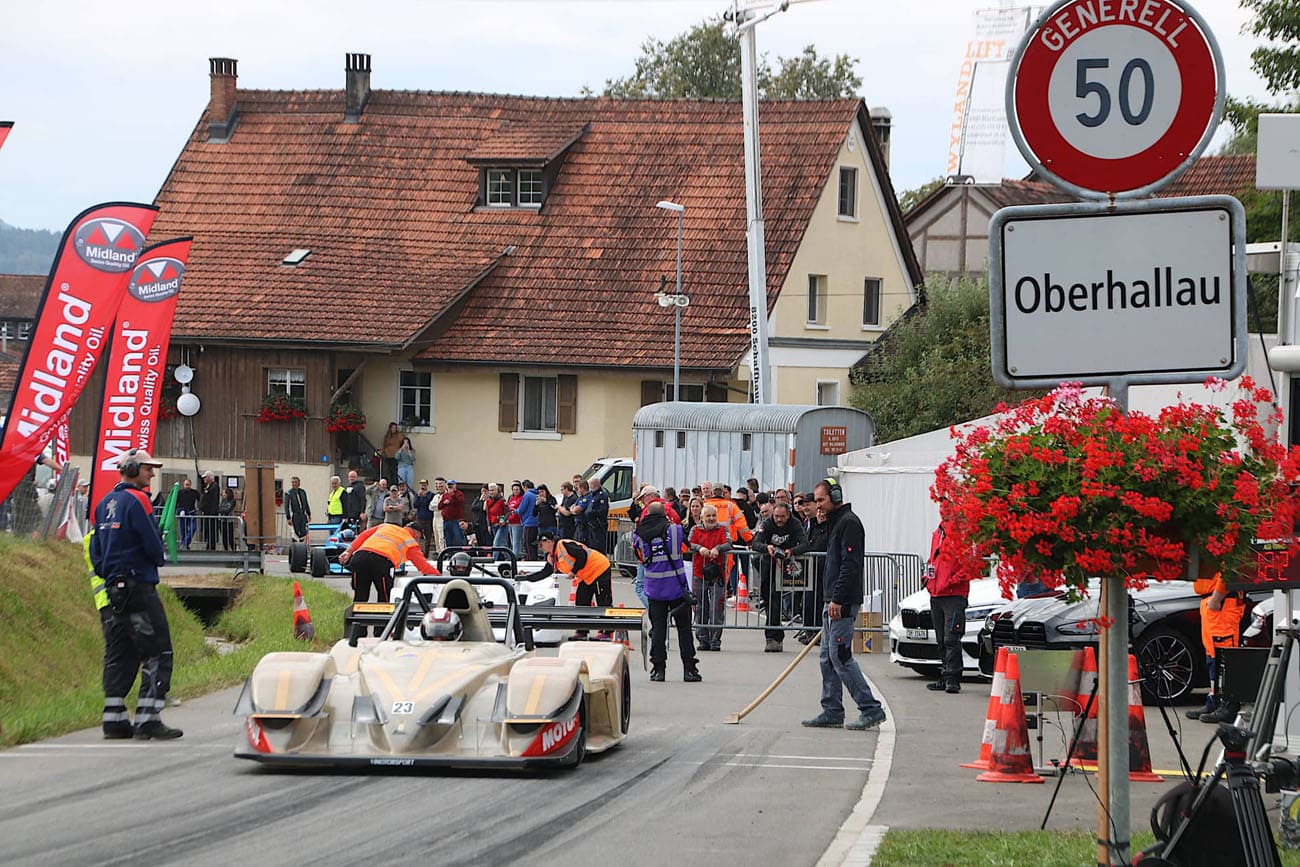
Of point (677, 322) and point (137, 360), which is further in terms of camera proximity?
point (677, 322)

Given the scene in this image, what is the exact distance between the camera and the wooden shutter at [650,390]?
4741 cm

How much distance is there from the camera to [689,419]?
119ft

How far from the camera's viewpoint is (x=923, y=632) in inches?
782

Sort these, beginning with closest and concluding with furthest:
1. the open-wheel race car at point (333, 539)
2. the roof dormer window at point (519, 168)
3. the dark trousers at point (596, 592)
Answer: the dark trousers at point (596, 592)
the open-wheel race car at point (333, 539)
the roof dormer window at point (519, 168)

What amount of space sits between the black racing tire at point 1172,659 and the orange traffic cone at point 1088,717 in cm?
481

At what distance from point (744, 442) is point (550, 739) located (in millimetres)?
23747

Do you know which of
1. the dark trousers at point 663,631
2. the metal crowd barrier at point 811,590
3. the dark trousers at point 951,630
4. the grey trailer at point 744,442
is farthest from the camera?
the grey trailer at point 744,442

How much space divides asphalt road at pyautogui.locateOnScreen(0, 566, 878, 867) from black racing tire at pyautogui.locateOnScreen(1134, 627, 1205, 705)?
3.83m

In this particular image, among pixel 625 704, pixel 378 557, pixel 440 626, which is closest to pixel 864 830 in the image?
pixel 440 626

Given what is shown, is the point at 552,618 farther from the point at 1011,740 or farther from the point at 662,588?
the point at 1011,740

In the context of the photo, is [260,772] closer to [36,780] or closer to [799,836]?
[36,780]

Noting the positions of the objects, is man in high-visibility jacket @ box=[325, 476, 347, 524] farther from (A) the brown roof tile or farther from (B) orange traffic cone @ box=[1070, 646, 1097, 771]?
(B) orange traffic cone @ box=[1070, 646, 1097, 771]

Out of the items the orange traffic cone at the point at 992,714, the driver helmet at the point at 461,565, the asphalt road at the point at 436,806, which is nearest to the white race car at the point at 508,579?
the driver helmet at the point at 461,565

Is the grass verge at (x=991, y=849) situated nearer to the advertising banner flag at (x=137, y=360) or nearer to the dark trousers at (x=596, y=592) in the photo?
the dark trousers at (x=596, y=592)
